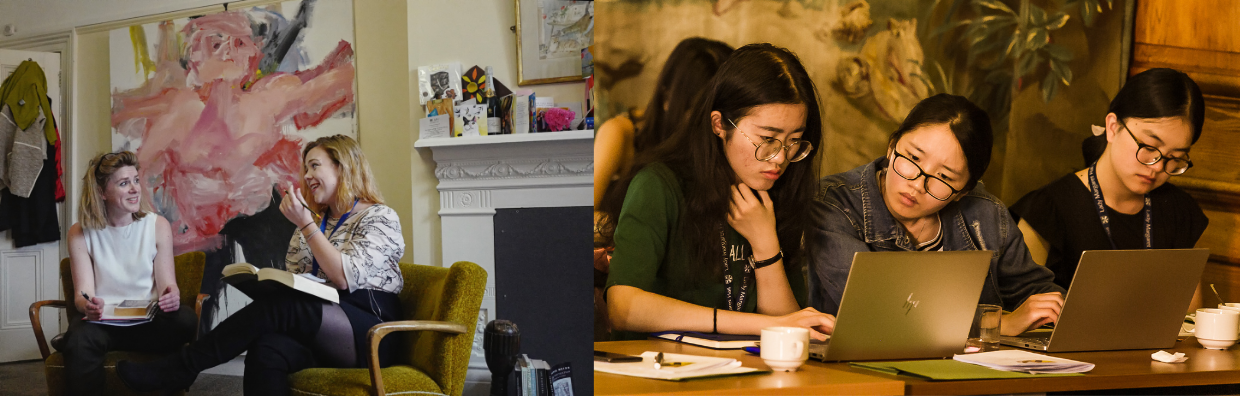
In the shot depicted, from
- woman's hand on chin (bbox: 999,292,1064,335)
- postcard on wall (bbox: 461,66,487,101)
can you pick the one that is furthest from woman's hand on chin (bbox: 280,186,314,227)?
woman's hand on chin (bbox: 999,292,1064,335)

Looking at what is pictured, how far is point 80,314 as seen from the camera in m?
1.56

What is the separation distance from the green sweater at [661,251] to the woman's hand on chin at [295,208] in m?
0.85

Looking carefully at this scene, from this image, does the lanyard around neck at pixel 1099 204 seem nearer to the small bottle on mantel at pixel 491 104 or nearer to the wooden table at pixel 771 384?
the wooden table at pixel 771 384

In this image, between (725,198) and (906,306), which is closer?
(906,306)

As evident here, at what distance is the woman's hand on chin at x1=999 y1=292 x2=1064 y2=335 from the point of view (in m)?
2.13

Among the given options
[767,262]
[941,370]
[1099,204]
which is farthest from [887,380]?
[1099,204]

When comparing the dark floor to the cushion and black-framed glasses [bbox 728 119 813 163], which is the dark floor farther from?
black-framed glasses [bbox 728 119 813 163]

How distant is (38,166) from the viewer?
1.58 metres

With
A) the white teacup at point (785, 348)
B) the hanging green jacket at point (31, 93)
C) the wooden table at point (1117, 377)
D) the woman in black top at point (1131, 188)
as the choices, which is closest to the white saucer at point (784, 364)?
the white teacup at point (785, 348)

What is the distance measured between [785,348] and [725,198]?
28.2 inches

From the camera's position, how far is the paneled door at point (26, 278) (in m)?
1.59

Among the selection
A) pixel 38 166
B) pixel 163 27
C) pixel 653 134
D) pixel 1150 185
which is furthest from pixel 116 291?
pixel 1150 185

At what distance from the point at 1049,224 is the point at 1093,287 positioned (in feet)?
2.08

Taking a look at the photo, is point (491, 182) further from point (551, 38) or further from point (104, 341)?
point (104, 341)
